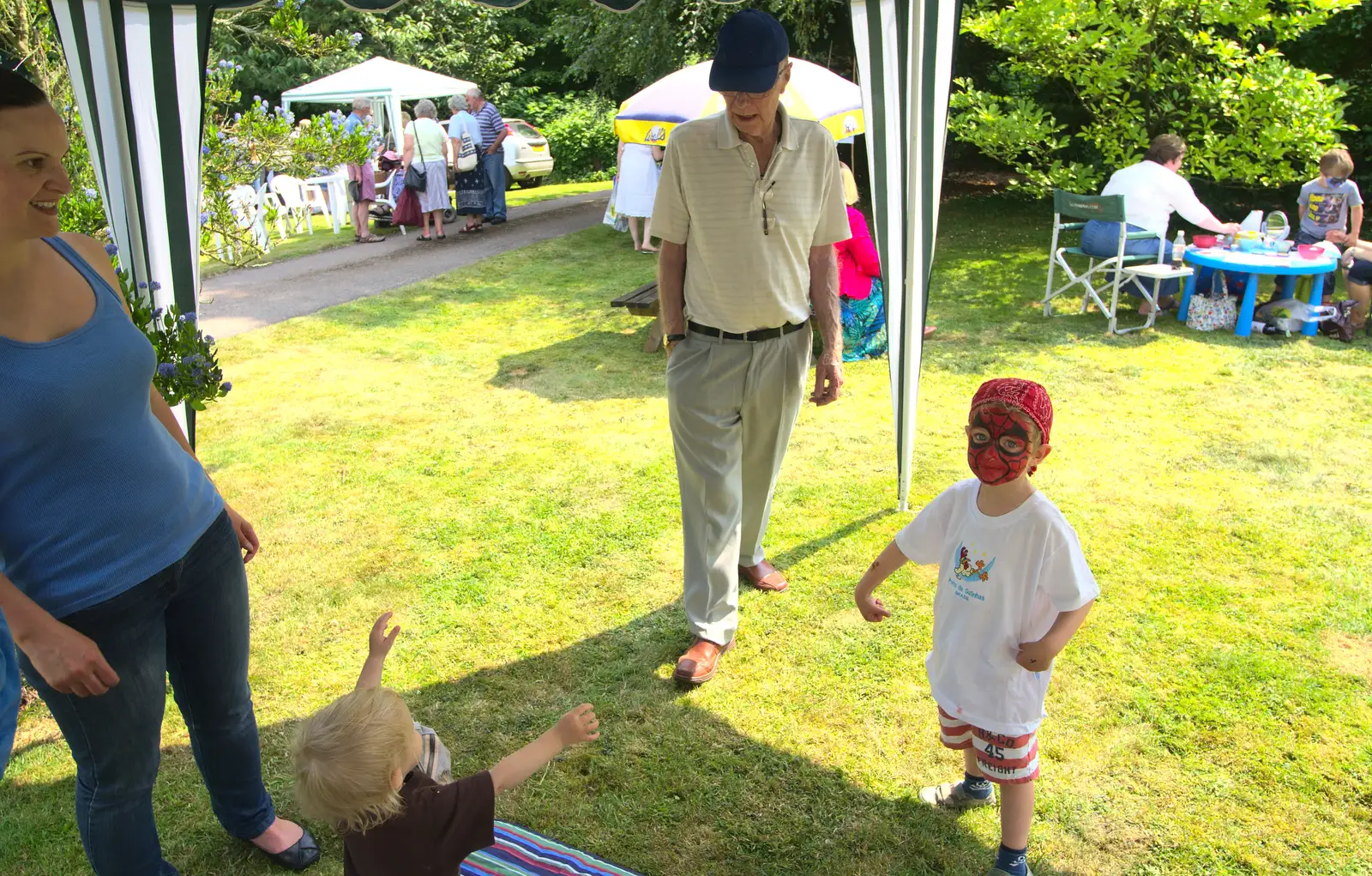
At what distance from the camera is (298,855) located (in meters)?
2.56

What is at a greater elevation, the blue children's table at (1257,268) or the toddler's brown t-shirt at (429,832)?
the toddler's brown t-shirt at (429,832)

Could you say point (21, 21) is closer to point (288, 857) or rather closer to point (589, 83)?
point (288, 857)

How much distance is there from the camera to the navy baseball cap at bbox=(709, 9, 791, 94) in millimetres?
2799

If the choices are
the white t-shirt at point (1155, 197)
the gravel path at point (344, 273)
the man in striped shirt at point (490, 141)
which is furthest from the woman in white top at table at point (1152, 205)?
the man in striped shirt at point (490, 141)

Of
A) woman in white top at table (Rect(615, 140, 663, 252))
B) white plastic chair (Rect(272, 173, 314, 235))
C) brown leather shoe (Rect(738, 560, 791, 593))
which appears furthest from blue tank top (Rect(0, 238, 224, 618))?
white plastic chair (Rect(272, 173, 314, 235))

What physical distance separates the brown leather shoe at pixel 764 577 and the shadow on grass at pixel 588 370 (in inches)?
101

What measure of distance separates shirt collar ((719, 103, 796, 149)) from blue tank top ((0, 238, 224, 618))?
1.74 m

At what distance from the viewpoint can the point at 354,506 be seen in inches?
190

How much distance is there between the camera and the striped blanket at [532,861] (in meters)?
2.56

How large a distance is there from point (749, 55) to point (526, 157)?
1806 cm

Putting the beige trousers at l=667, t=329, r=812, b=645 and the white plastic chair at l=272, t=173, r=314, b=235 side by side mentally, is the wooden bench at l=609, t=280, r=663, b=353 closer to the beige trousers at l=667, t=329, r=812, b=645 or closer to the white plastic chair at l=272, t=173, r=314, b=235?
the beige trousers at l=667, t=329, r=812, b=645

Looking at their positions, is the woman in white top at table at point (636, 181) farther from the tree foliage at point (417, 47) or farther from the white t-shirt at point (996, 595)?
the tree foliage at point (417, 47)

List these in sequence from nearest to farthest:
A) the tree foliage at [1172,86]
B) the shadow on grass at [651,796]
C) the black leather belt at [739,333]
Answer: the shadow on grass at [651,796]
the black leather belt at [739,333]
the tree foliage at [1172,86]

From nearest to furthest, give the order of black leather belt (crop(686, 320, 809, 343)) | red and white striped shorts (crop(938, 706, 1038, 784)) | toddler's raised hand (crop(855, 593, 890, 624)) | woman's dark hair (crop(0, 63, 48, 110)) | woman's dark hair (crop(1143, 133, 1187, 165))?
1. woman's dark hair (crop(0, 63, 48, 110))
2. red and white striped shorts (crop(938, 706, 1038, 784))
3. toddler's raised hand (crop(855, 593, 890, 624))
4. black leather belt (crop(686, 320, 809, 343))
5. woman's dark hair (crop(1143, 133, 1187, 165))
